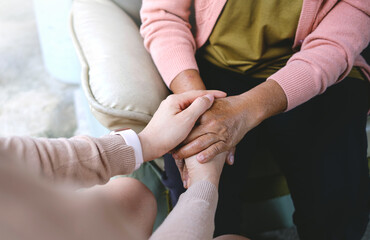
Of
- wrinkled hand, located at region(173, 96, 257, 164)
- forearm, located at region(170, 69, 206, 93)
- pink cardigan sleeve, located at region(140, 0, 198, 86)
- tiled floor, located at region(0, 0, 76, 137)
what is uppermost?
pink cardigan sleeve, located at region(140, 0, 198, 86)

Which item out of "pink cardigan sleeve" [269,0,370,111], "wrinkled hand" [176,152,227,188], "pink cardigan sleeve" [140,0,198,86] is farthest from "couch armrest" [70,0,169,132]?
"pink cardigan sleeve" [269,0,370,111]

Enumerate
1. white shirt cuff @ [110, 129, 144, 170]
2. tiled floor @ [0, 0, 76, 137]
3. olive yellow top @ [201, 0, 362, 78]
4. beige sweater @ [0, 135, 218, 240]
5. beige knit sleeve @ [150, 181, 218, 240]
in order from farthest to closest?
tiled floor @ [0, 0, 76, 137], olive yellow top @ [201, 0, 362, 78], white shirt cuff @ [110, 129, 144, 170], beige knit sleeve @ [150, 181, 218, 240], beige sweater @ [0, 135, 218, 240]

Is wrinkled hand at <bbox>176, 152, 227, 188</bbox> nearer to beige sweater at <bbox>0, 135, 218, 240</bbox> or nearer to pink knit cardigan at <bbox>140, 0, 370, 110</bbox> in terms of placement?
beige sweater at <bbox>0, 135, 218, 240</bbox>

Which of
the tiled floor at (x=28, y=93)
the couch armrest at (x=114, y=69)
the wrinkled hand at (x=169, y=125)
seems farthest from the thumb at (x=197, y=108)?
the tiled floor at (x=28, y=93)

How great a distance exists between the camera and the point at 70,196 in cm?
41

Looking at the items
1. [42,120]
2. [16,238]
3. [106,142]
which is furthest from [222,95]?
[42,120]

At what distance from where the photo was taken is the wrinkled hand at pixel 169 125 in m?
0.74

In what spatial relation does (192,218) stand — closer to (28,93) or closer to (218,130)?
(218,130)

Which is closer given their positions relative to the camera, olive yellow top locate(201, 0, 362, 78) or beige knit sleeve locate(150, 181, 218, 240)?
beige knit sleeve locate(150, 181, 218, 240)

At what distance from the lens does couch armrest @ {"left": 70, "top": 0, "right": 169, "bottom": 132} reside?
2.56ft

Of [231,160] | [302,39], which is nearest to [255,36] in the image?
[302,39]

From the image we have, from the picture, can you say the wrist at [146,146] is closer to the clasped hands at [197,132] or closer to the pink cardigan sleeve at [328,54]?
the clasped hands at [197,132]

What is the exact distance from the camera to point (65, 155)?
0.60m

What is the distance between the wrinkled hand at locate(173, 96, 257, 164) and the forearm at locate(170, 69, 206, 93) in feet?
0.27
